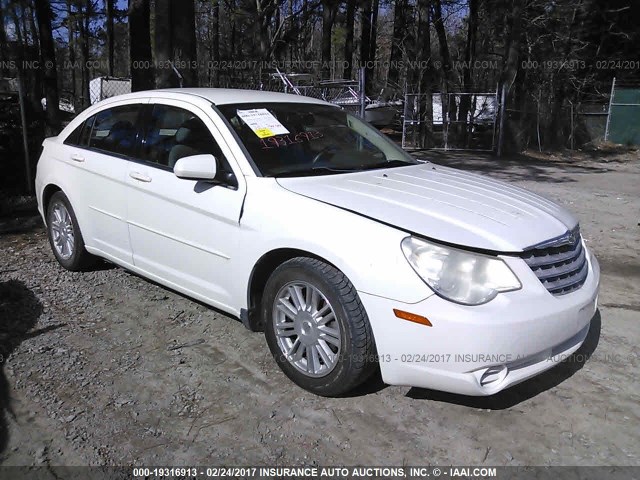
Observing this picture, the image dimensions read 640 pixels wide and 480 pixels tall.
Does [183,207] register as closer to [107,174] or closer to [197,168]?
[197,168]

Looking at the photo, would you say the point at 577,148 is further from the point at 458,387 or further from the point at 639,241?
the point at 458,387

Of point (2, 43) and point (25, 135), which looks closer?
point (25, 135)

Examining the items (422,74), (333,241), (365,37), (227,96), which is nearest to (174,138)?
(227,96)

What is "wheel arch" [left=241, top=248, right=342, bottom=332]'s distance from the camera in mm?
3443

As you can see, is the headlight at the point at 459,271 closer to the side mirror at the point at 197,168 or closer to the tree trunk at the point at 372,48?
the side mirror at the point at 197,168

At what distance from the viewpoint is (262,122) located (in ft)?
13.3

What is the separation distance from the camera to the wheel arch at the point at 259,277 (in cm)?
344

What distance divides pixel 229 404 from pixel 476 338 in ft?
4.76

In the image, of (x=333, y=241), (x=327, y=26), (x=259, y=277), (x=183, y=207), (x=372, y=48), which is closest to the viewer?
(x=333, y=241)

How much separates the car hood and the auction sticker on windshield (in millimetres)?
523

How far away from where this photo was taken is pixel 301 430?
308 centimetres

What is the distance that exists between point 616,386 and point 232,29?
38.0 metres

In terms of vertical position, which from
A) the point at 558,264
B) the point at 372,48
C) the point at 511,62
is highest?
the point at 372,48

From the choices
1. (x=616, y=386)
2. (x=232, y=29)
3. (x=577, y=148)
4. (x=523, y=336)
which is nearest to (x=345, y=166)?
(x=523, y=336)
